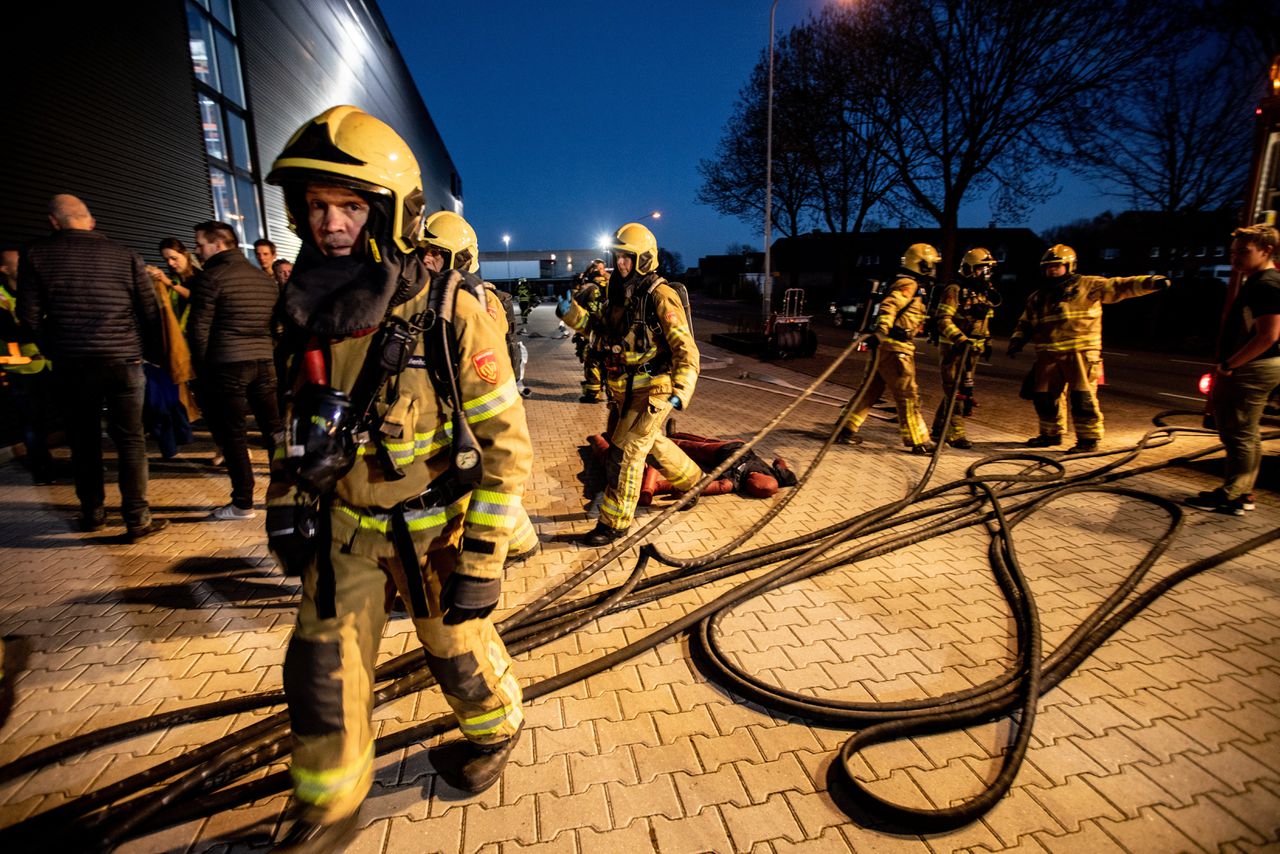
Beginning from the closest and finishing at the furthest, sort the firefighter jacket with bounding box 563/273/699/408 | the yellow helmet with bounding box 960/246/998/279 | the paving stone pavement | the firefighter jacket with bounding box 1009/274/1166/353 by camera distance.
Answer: the paving stone pavement
the firefighter jacket with bounding box 563/273/699/408
the firefighter jacket with bounding box 1009/274/1166/353
the yellow helmet with bounding box 960/246/998/279

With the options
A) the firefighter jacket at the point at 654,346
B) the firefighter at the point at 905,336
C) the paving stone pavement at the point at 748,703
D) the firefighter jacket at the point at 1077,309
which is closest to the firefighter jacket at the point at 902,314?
the firefighter at the point at 905,336

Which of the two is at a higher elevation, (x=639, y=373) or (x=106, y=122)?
(x=106, y=122)

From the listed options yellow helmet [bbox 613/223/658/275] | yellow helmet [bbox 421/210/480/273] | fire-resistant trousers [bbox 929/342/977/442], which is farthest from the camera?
fire-resistant trousers [bbox 929/342/977/442]

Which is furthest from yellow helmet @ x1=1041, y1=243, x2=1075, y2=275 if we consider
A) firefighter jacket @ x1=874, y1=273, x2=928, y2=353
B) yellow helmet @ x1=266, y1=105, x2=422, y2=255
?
yellow helmet @ x1=266, y1=105, x2=422, y2=255

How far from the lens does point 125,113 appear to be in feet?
28.5

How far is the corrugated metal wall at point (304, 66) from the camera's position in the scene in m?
13.3

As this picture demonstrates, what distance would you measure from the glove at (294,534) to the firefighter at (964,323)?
6.96 meters

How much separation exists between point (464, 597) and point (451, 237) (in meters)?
4.42

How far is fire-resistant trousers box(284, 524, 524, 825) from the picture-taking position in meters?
1.75

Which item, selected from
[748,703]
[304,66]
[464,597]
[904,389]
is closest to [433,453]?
[464,597]

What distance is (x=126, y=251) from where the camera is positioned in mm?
4145

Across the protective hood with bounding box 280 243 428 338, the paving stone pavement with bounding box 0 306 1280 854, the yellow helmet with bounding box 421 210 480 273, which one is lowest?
the paving stone pavement with bounding box 0 306 1280 854

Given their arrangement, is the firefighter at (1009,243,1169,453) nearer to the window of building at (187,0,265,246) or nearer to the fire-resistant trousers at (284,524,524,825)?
the fire-resistant trousers at (284,524,524,825)

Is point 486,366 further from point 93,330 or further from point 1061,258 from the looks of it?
point 1061,258
